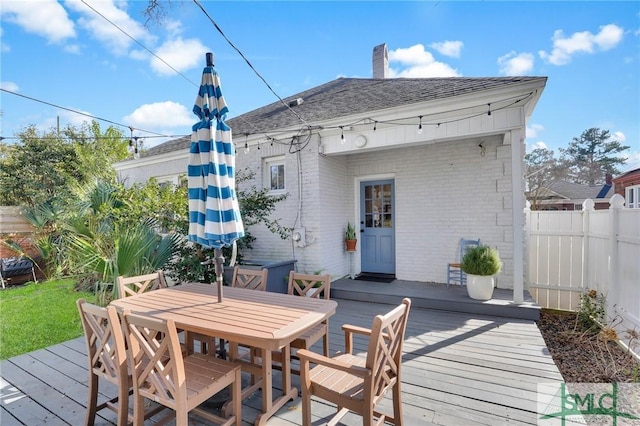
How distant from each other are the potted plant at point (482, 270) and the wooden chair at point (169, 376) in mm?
4117

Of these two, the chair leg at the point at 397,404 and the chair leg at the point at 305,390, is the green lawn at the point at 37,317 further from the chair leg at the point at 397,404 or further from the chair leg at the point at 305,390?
the chair leg at the point at 397,404

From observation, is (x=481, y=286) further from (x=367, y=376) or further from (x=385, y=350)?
(x=367, y=376)

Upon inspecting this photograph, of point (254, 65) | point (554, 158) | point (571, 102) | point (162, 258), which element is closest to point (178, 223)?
point (162, 258)

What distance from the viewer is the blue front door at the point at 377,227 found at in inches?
271

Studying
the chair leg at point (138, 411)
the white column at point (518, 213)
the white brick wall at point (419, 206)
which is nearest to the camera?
the chair leg at point (138, 411)

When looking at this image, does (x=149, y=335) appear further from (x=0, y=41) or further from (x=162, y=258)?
(x=0, y=41)

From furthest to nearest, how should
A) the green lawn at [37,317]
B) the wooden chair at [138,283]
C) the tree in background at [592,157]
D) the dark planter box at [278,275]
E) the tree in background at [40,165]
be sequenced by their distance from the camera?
1. the tree in background at [592,157]
2. the tree in background at [40,165]
3. the dark planter box at [278,275]
4. the green lawn at [37,317]
5. the wooden chair at [138,283]

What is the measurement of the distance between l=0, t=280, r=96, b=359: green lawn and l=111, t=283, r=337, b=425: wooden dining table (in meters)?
2.40

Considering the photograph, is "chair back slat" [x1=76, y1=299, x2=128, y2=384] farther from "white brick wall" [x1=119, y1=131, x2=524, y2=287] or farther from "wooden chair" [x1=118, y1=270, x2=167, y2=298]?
"white brick wall" [x1=119, y1=131, x2=524, y2=287]

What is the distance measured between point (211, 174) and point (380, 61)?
25.9 feet

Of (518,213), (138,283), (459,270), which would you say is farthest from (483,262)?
(138,283)

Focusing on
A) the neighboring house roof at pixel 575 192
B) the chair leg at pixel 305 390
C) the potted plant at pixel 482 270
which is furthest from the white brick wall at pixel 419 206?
the neighboring house roof at pixel 575 192

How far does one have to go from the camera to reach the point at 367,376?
69.5 inches

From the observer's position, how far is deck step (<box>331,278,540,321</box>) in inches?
181
